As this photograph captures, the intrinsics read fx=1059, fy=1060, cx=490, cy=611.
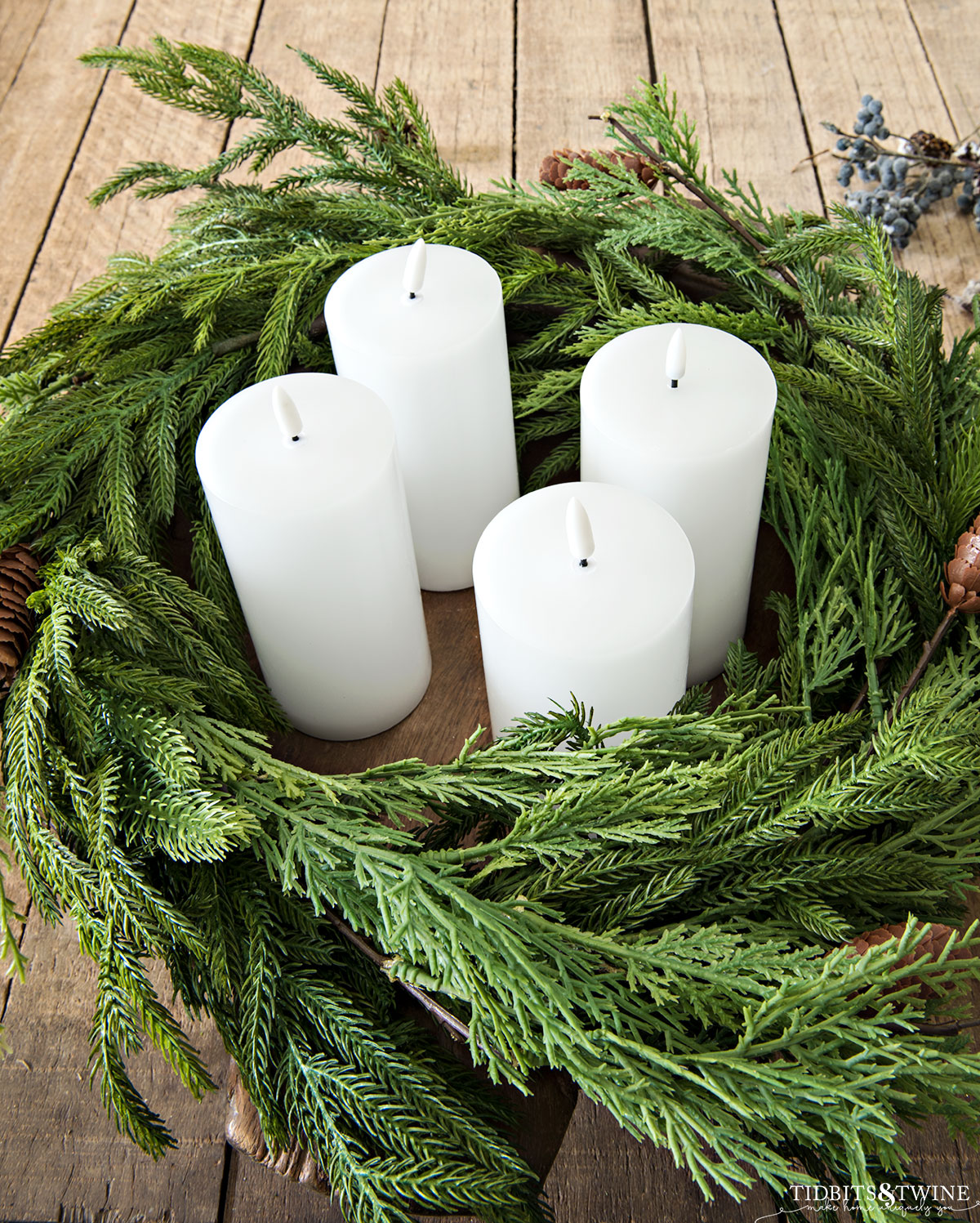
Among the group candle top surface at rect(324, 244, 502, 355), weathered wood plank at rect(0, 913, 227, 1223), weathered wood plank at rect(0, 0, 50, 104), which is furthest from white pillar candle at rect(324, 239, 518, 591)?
weathered wood plank at rect(0, 0, 50, 104)

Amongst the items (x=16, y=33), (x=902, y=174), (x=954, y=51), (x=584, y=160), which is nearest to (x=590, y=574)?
(x=584, y=160)

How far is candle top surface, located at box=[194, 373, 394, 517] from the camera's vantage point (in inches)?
19.7

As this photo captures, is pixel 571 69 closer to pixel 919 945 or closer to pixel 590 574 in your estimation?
pixel 590 574

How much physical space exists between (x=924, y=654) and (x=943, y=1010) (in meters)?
0.18

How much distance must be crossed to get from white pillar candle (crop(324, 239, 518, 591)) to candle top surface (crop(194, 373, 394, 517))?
0.13 feet

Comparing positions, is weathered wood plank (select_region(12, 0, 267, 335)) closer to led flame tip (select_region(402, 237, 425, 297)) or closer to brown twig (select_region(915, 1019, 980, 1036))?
led flame tip (select_region(402, 237, 425, 297))

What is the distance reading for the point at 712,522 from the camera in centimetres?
55

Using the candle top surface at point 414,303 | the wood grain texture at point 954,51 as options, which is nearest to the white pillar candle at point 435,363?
the candle top surface at point 414,303

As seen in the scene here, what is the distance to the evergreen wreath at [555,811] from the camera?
0.38 meters

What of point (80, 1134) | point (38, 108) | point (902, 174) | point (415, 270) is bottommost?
point (80, 1134)

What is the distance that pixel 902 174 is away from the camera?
110 cm

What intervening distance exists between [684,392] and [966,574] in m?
0.16

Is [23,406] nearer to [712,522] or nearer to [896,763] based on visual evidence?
[712,522]

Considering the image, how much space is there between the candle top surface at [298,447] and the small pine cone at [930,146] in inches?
33.3
